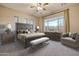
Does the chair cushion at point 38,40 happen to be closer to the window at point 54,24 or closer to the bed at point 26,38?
the bed at point 26,38

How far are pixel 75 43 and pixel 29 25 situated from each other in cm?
114

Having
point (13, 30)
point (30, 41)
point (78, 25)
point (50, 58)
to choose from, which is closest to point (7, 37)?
point (13, 30)

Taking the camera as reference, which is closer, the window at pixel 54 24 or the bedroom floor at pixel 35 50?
the bedroom floor at pixel 35 50

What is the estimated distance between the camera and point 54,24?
219cm

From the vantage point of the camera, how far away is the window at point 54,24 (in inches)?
82.3

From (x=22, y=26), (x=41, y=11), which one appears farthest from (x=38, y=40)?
(x=41, y=11)

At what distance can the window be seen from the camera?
2090mm

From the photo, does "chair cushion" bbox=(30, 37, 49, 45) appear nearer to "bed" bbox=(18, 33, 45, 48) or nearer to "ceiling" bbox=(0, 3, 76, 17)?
"bed" bbox=(18, 33, 45, 48)

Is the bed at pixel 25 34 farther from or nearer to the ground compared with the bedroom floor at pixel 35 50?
farther from the ground

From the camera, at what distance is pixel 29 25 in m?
2.13

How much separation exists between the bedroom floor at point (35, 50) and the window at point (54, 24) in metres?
0.42

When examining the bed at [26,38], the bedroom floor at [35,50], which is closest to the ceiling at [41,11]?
the bed at [26,38]

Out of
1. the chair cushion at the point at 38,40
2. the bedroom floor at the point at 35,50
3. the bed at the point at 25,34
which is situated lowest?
the bedroom floor at the point at 35,50

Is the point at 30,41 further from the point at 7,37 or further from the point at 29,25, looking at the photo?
the point at 7,37
